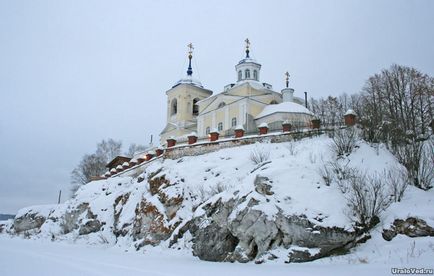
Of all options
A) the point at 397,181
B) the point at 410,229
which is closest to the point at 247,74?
the point at 397,181

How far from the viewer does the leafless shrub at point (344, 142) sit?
1614cm

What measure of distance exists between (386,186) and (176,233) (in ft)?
28.8

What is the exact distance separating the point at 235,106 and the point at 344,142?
20145mm

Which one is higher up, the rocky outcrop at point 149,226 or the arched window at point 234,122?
the arched window at point 234,122

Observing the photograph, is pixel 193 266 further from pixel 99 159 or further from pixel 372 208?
pixel 99 159

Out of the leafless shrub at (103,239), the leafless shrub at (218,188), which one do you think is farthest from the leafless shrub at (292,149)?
the leafless shrub at (103,239)

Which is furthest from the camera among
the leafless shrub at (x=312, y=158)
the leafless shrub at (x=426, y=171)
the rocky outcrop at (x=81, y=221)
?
the rocky outcrop at (x=81, y=221)

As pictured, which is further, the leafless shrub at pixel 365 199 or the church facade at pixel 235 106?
the church facade at pixel 235 106

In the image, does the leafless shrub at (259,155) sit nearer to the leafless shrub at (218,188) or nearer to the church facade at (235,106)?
the leafless shrub at (218,188)

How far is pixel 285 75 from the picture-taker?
41094 mm

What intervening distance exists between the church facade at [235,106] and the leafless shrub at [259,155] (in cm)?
788

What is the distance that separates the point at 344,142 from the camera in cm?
1628

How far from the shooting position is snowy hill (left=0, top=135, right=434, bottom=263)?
11.6 m

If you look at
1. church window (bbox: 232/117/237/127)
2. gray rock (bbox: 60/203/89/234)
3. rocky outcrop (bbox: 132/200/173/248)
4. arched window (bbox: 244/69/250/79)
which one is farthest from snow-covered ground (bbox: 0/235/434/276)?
arched window (bbox: 244/69/250/79)
